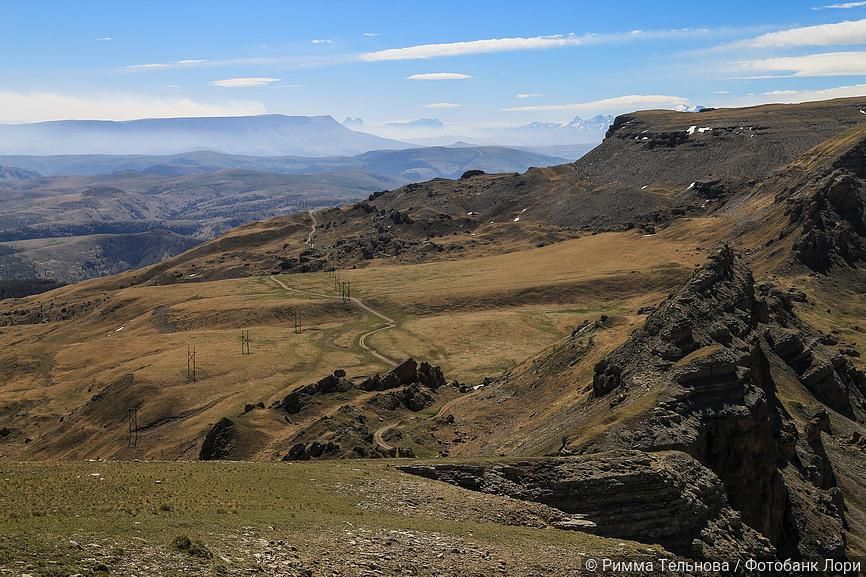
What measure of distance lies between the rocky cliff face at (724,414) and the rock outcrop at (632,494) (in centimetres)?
518

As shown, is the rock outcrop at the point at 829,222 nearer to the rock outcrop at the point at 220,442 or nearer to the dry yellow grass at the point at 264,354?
the dry yellow grass at the point at 264,354

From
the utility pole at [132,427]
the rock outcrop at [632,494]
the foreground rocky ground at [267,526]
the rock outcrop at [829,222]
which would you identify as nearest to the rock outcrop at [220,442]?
the utility pole at [132,427]

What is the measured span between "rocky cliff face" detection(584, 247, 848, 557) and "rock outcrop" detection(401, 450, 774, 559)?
5.18 meters

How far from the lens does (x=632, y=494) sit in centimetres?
4219

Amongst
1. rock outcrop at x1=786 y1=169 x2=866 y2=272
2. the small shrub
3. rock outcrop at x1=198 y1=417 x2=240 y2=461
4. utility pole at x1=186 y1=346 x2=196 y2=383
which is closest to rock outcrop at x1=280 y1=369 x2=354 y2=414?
rock outcrop at x1=198 y1=417 x2=240 y2=461

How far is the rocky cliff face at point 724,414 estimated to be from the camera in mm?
52312

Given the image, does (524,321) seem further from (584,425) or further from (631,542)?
(631,542)

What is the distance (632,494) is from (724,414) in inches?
607

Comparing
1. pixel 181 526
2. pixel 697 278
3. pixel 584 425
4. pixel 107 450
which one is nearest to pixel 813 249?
pixel 697 278

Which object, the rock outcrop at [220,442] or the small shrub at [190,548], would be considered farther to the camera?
the rock outcrop at [220,442]

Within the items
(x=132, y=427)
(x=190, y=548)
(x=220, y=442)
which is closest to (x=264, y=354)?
(x=132, y=427)

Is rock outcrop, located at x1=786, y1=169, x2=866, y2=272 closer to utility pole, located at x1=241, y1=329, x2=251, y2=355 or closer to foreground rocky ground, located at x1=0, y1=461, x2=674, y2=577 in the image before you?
utility pole, located at x1=241, y1=329, x2=251, y2=355

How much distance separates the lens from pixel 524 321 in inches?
6486

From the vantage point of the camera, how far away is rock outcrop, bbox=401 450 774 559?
41375mm
